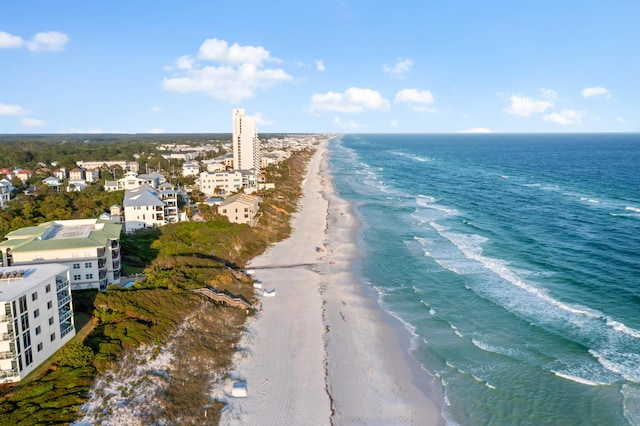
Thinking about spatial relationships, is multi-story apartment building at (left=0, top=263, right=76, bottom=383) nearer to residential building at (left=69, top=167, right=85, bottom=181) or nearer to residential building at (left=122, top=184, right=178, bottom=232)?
residential building at (left=122, top=184, right=178, bottom=232)

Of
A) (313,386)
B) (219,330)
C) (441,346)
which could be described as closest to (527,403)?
(441,346)

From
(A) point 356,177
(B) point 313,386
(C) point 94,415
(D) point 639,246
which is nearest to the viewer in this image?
(C) point 94,415

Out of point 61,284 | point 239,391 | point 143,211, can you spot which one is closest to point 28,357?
point 61,284

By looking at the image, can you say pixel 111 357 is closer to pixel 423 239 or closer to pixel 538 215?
pixel 423 239

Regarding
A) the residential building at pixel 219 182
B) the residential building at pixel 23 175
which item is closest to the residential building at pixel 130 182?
the residential building at pixel 219 182

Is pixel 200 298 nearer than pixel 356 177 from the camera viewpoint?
Yes

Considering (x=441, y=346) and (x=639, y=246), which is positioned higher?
(x=639, y=246)

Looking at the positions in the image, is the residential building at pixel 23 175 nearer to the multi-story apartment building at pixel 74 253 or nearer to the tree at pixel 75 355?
the multi-story apartment building at pixel 74 253

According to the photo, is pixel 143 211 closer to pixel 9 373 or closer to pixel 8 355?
pixel 8 355
